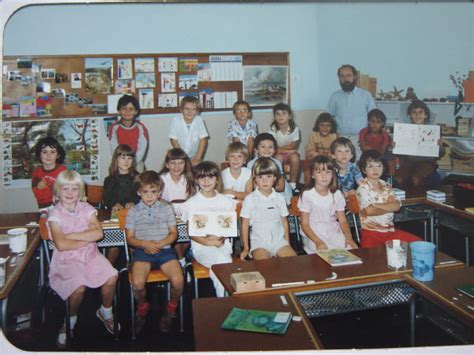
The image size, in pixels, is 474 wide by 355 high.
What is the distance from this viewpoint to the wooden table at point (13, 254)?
5.84 ft

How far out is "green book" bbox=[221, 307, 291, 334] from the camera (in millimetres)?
1530

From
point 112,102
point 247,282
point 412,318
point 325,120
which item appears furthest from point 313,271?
point 112,102

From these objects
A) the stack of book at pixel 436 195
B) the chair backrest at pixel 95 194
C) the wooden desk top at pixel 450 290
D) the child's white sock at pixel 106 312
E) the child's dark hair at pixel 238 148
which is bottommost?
the child's white sock at pixel 106 312

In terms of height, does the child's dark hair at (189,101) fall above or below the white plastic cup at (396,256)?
above

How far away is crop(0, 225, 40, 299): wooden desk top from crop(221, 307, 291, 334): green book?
85 cm

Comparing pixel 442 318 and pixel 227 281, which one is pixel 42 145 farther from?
pixel 442 318

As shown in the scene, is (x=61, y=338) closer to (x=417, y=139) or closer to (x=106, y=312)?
(x=106, y=312)

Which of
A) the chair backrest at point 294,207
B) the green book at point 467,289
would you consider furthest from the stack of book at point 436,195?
the green book at point 467,289

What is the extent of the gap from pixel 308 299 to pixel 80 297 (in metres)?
1.03

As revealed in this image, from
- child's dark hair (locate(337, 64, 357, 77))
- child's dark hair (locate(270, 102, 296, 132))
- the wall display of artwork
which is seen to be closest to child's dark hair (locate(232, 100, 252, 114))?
child's dark hair (locate(270, 102, 296, 132))

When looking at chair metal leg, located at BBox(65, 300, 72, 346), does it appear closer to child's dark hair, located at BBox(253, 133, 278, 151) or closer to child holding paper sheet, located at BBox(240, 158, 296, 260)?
child holding paper sheet, located at BBox(240, 158, 296, 260)

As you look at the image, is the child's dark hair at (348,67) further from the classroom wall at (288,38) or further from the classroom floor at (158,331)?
the classroom floor at (158,331)

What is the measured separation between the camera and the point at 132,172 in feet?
7.87

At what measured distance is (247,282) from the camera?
176cm
